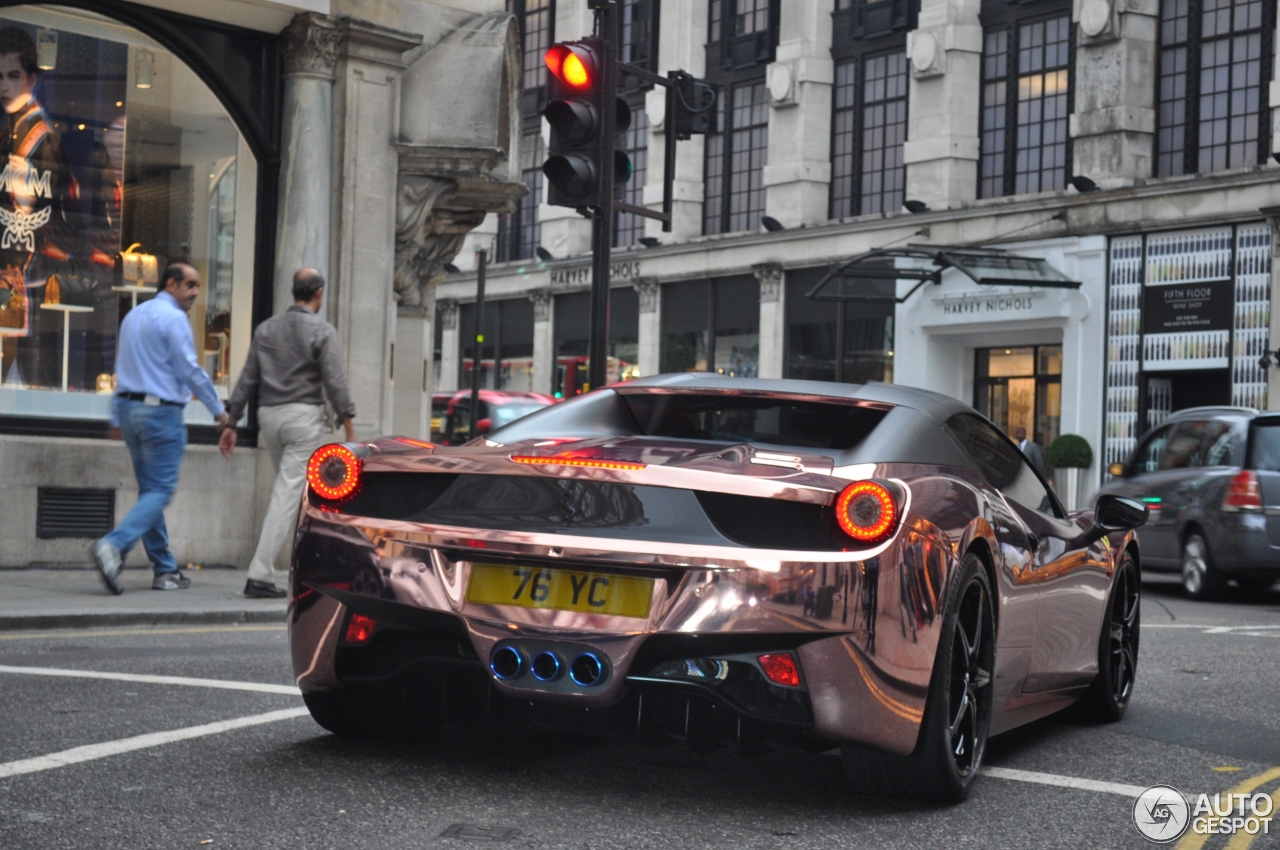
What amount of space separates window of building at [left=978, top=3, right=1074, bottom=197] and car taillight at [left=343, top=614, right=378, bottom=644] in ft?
94.3

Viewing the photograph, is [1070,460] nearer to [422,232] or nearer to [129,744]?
[422,232]

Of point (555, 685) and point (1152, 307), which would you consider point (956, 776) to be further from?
point (1152, 307)

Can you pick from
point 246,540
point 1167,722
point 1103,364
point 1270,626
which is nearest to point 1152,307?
point 1103,364

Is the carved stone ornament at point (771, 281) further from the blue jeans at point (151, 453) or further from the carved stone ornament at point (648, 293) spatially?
the blue jeans at point (151, 453)

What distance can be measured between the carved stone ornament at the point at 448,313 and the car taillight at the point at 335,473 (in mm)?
42187

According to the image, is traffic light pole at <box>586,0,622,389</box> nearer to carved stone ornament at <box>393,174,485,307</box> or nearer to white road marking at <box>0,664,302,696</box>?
white road marking at <box>0,664,302,696</box>

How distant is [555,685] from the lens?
4086mm

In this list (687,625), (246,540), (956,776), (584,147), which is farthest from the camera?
(246,540)

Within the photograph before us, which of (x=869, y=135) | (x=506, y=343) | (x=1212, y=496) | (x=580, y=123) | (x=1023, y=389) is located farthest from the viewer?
(x=506, y=343)

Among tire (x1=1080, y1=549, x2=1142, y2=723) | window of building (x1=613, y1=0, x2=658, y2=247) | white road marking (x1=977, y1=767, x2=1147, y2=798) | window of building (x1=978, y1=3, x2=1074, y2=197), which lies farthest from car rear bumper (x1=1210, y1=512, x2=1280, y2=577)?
window of building (x1=613, y1=0, x2=658, y2=247)

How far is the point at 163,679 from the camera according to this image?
20.7ft

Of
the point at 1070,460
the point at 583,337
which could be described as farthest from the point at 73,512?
the point at 583,337

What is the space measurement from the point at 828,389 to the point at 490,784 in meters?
1.56

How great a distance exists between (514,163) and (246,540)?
5374 mm
